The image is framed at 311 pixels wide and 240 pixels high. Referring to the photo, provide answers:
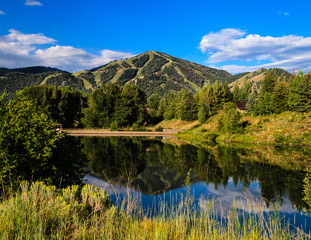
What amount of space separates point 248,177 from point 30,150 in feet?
59.6

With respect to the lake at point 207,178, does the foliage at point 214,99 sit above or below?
above

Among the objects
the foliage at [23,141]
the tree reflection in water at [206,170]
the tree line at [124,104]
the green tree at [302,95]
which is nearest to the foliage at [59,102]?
the tree line at [124,104]

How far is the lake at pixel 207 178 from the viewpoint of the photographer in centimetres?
1298

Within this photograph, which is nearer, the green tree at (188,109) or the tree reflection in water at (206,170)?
the tree reflection in water at (206,170)

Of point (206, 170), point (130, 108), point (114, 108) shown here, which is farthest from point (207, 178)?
point (114, 108)

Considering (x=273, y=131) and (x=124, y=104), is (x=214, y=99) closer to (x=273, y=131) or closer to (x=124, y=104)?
(x=273, y=131)

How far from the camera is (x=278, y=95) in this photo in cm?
4362

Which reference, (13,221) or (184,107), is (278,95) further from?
(13,221)

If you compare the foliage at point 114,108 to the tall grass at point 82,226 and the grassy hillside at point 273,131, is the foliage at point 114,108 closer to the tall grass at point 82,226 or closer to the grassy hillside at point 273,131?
the grassy hillside at point 273,131

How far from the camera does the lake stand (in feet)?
42.6

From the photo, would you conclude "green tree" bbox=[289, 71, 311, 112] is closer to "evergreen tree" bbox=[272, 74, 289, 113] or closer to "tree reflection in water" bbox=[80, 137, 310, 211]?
"evergreen tree" bbox=[272, 74, 289, 113]

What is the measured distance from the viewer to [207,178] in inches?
765

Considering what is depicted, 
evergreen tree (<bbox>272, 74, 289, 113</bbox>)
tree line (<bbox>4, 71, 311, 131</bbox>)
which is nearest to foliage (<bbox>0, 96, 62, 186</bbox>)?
evergreen tree (<bbox>272, 74, 289, 113</bbox>)

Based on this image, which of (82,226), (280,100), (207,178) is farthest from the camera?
(280,100)
